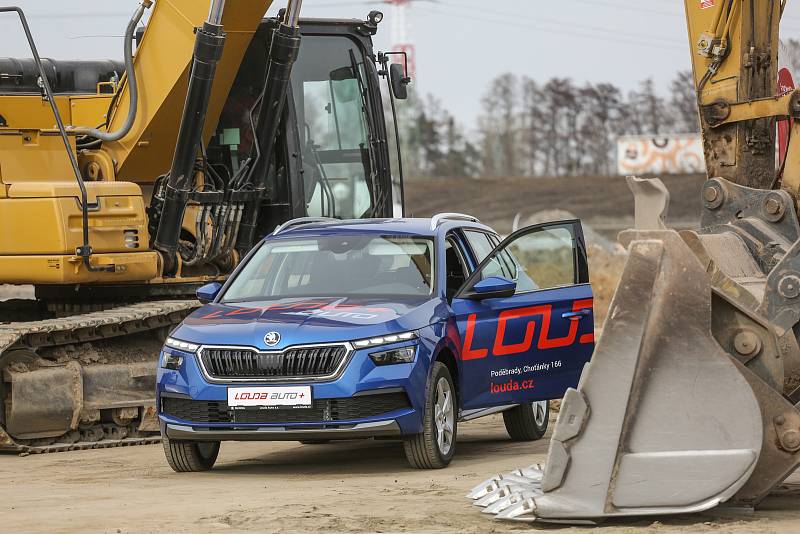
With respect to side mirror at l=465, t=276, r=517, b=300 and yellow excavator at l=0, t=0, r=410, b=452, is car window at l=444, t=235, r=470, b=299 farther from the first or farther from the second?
yellow excavator at l=0, t=0, r=410, b=452

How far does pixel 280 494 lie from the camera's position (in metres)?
8.77

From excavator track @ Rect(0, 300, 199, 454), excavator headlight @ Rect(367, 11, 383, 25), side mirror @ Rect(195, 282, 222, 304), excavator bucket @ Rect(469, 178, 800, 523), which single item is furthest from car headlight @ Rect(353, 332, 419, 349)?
excavator headlight @ Rect(367, 11, 383, 25)

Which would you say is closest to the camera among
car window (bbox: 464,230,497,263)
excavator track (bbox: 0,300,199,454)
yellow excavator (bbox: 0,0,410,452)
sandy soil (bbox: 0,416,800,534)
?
sandy soil (bbox: 0,416,800,534)

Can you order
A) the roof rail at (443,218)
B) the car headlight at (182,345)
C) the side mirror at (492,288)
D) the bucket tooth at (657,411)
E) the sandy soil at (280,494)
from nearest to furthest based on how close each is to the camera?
the bucket tooth at (657,411) < the sandy soil at (280,494) < the car headlight at (182,345) < the side mirror at (492,288) < the roof rail at (443,218)

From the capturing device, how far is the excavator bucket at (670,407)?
720 cm

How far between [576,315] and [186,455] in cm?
319

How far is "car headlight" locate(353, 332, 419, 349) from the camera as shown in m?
9.57

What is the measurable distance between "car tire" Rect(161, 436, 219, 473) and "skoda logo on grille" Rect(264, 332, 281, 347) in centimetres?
105

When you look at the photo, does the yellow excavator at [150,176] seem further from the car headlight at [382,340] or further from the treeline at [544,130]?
the treeline at [544,130]

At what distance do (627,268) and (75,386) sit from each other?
20.2ft

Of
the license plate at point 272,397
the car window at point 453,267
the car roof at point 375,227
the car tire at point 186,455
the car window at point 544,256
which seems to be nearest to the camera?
the license plate at point 272,397

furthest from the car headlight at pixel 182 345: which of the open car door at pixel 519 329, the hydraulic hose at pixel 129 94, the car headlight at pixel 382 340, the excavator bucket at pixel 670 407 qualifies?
the hydraulic hose at pixel 129 94

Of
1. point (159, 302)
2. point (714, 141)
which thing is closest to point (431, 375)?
point (714, 141)

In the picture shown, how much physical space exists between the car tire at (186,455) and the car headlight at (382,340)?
57.4 inches
